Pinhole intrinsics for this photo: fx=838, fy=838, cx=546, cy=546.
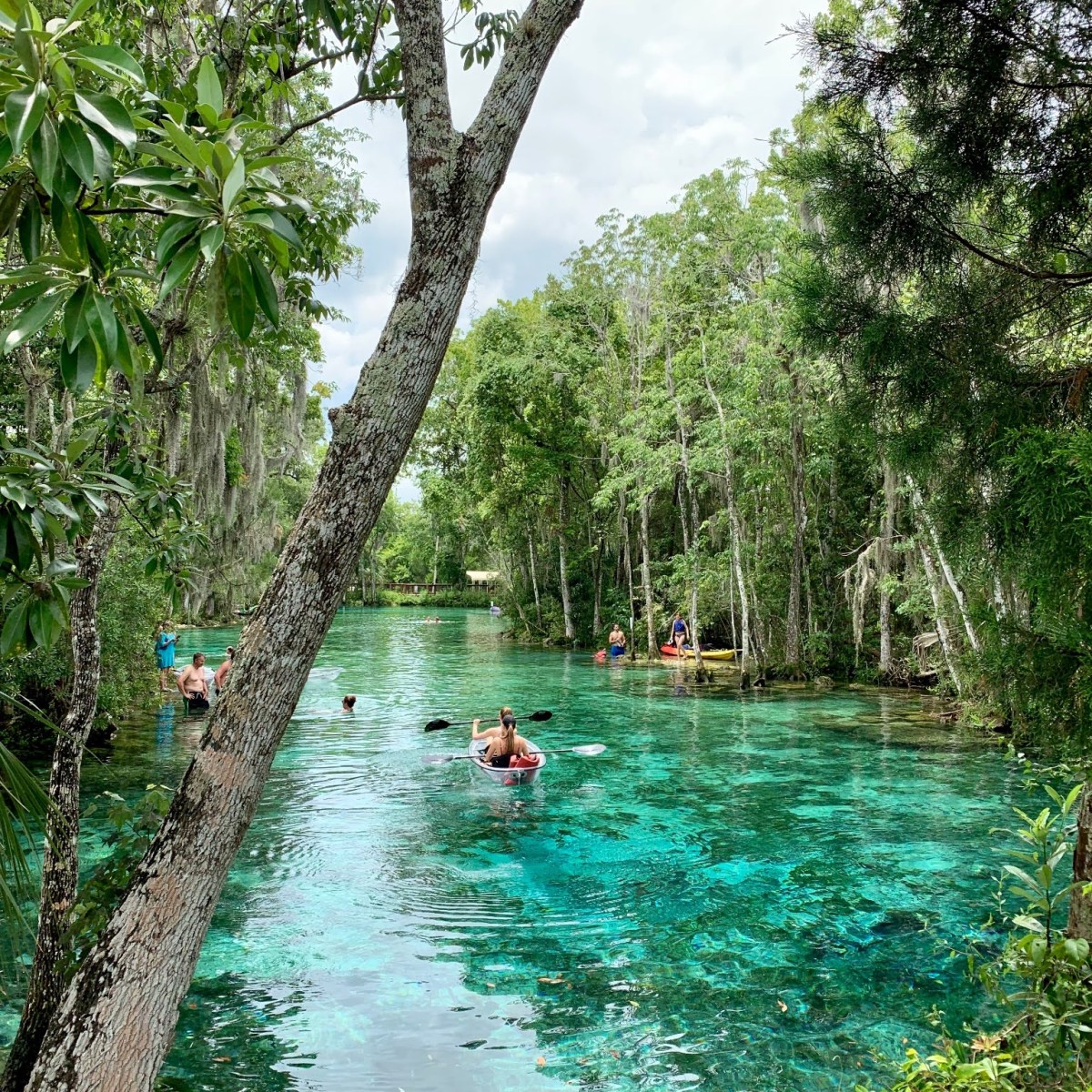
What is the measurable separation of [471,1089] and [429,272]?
15.4ft

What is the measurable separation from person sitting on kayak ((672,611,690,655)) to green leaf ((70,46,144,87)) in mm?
28578

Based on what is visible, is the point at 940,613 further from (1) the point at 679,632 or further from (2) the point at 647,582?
(1) the point at 679,632

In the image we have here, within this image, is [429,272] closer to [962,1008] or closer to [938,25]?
[938,25]

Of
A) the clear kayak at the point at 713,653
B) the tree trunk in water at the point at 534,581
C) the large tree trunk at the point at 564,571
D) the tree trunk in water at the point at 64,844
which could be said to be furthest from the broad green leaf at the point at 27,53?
the tree trunk in water at the point at 534,581

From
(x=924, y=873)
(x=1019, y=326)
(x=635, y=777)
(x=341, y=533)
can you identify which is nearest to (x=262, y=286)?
(x=341, y=533)

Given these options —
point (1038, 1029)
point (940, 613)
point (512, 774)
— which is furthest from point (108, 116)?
point (940, 613)

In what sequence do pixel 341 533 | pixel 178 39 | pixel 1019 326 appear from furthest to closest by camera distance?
pixel 178 39
pixel 1019 326
pixel 341 533

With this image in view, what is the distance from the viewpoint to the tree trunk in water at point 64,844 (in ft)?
12.4

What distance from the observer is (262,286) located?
1754mm

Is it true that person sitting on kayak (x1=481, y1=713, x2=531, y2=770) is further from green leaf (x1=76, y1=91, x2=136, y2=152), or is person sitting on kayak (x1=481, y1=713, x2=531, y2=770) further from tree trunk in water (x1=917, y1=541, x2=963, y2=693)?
green leaf (x1=76, y1=91, x2=136, y2=152)

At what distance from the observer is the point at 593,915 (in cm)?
769

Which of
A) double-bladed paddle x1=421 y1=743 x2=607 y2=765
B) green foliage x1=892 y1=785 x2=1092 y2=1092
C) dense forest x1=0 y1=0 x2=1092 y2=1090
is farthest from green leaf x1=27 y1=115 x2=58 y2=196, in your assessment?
double-bladed paddle x1=421 y1=743 x2=607 y2=765

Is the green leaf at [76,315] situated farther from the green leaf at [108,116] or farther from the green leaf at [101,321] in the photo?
the green leaf at [108,116]

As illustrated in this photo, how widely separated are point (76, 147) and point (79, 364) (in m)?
0.41
